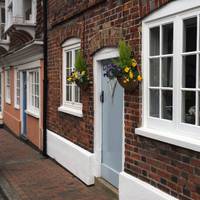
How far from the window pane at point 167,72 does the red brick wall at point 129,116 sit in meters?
0.53

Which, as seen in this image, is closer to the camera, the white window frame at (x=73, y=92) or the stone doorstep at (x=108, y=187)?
the stone doorstep at (x=108, y=187)

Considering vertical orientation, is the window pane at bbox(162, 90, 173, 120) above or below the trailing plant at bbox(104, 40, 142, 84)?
below

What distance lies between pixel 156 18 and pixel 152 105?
115 cm

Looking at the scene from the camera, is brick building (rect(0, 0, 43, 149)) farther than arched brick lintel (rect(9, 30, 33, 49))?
No

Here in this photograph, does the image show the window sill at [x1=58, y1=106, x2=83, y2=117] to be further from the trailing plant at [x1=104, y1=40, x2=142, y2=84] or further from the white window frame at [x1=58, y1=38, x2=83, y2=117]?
the trailing plant at [x1=104, y1=40, x2=142, y2=84]

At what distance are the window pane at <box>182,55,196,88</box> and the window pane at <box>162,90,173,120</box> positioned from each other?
374 millimetres

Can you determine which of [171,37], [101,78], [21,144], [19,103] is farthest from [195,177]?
[19,103]

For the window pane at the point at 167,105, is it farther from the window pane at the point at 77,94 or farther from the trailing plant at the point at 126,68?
the window pane at the point at 77,94

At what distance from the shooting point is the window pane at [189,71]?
14.1 ft

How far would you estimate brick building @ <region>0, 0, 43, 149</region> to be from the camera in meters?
10.8

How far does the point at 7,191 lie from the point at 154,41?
393cm

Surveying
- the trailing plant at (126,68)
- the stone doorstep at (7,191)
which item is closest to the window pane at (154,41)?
the trailing plant at (126,68)

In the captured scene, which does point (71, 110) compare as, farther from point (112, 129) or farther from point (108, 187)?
point (108, 187)

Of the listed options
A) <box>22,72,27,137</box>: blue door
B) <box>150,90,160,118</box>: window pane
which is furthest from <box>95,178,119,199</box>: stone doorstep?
<box>22,72,27,137</box>: blue door
